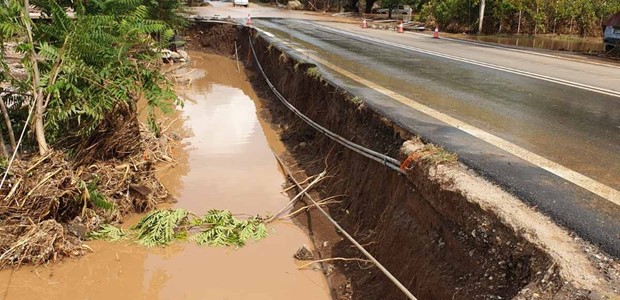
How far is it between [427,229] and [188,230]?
3048 mm

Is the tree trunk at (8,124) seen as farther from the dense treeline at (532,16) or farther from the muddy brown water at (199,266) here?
the dense treeline at (532,16)

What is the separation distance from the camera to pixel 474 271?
10.4ft

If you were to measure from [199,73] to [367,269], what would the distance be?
14665 mm

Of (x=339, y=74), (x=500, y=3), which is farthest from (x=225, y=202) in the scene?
(x=500, y=3)

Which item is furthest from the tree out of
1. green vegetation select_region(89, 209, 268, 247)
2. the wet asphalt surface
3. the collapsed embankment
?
green vegetation select_region(89, 209, 268, 247)

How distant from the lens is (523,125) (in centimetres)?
554

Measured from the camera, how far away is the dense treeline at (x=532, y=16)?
26500 mm

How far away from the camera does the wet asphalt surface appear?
3.39 m

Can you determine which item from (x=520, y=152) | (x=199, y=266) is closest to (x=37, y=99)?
(x=199, y=266)

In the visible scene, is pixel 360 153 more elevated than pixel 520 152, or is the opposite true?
pixel 520 152

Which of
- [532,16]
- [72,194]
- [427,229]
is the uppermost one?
[532,16]

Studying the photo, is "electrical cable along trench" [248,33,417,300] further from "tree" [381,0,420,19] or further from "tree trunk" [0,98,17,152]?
"tree" [381,0,420,19]

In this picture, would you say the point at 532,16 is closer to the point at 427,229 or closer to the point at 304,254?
the point at 304,254

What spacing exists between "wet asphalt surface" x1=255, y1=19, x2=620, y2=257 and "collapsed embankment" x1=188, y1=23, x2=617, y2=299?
0.70ft
